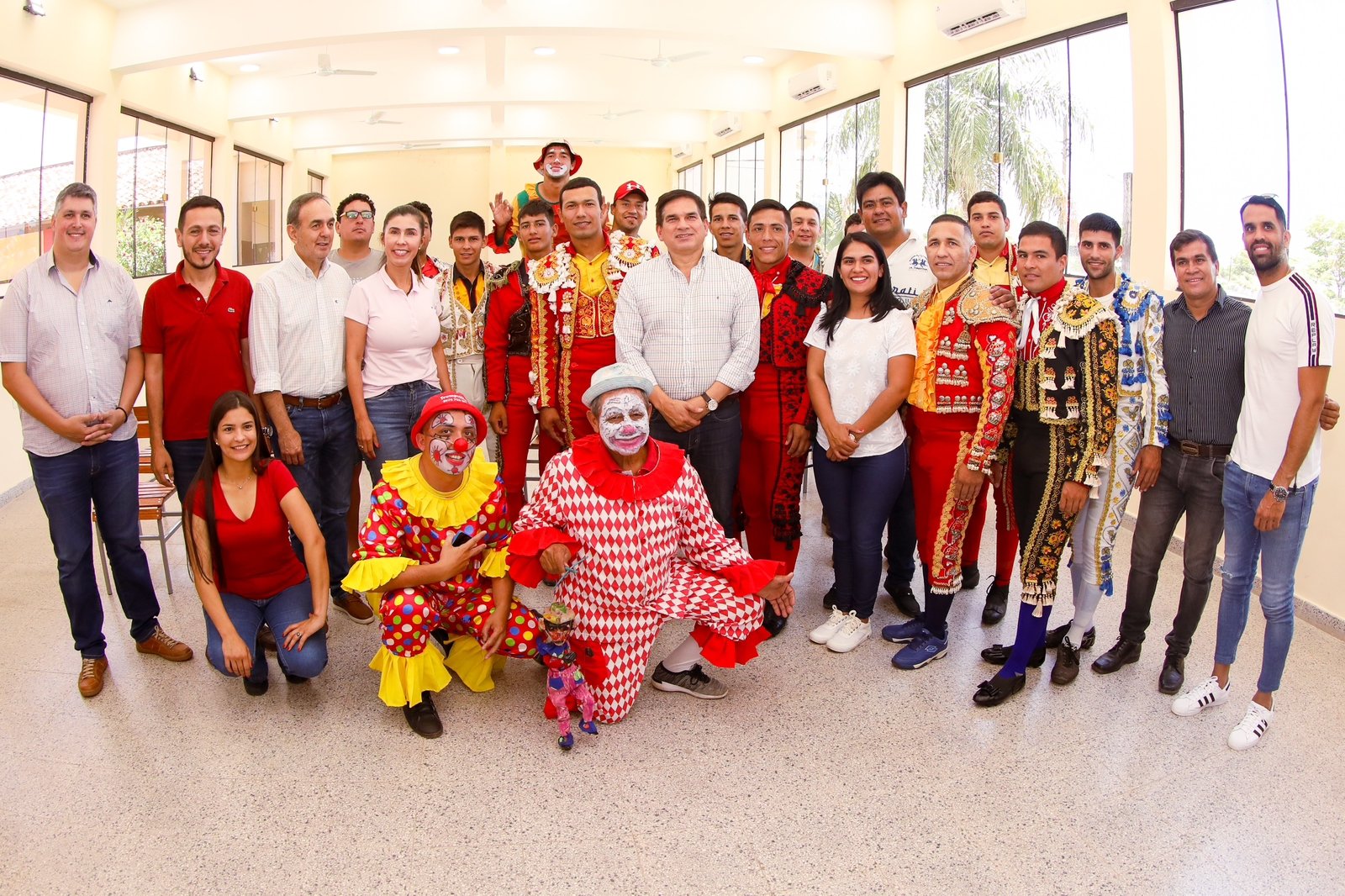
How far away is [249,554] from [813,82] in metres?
8.21

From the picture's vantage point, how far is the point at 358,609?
3.96 metres

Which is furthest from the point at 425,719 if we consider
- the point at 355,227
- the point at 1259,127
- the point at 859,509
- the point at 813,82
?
the point at 813,82

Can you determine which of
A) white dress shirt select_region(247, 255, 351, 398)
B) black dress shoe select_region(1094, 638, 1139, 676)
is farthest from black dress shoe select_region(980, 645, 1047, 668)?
white dress shirt select_region(247, 255, 351, 398)

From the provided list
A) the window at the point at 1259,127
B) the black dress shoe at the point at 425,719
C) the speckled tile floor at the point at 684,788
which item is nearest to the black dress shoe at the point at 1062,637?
the speckled tile floor at the point at 684,788

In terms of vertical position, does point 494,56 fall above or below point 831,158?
above

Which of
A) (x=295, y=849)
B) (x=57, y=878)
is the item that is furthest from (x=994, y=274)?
(x=57, y=878)

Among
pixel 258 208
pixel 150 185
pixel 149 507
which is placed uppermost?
pixel 258 208

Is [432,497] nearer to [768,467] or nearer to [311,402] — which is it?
[311,402]

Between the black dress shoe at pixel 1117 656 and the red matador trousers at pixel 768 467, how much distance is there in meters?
1.18

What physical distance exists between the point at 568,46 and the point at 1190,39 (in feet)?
22.4

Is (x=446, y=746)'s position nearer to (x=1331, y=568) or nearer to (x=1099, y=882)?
(x=1099, y=882)

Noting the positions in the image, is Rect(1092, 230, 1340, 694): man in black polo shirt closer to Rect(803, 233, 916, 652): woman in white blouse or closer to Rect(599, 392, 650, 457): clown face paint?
Rect(803, 233, 916, 652): woman in white blouse

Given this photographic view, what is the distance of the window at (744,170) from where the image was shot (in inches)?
495

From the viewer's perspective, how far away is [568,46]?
10445 millimetres
